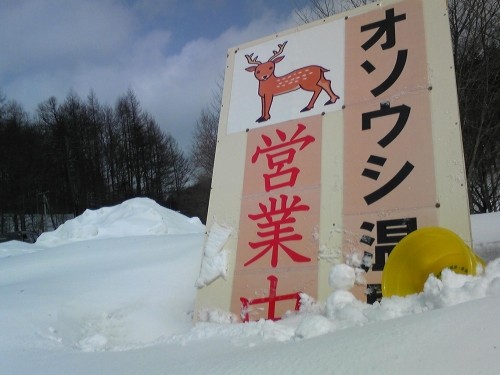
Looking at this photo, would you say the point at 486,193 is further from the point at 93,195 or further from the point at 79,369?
the point at 93,195

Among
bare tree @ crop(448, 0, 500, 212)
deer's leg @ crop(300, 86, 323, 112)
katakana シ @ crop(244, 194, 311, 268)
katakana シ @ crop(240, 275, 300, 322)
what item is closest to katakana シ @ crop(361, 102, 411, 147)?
deer's leg @ crop(300, 86, 323, 112)

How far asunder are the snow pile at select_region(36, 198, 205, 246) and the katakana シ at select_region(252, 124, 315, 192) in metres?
5.75

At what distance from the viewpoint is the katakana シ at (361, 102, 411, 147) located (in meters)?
2.52

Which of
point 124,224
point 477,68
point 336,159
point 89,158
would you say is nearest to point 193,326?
point 336,159

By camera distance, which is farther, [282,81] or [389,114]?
[282,81]

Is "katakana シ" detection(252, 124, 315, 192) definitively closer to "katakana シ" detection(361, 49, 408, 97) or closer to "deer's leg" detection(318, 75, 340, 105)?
"deer's leg" detection(318, 75, 340, 105)

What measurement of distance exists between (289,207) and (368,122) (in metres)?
0.69

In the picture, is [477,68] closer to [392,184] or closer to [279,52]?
[279,52]

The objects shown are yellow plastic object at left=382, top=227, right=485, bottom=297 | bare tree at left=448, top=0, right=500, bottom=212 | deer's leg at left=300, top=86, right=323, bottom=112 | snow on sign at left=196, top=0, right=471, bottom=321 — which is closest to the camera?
yellow plastic object at left=382, top=227, right=485, bottom=297

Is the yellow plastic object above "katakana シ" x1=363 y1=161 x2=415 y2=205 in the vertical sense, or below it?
below

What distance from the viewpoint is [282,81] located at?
3043 millimetres

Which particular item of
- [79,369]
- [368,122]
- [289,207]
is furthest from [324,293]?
[79,369]

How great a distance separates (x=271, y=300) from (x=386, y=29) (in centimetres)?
181

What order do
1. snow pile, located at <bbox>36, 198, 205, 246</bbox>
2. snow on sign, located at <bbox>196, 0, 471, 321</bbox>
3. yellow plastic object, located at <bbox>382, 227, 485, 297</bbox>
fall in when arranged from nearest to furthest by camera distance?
yellow plastic object, located at <bbox>382, 227, 485, 297</bbox>, snow on sign, located at <bbox>196, 0, 471, 321</bbox>, snow pile, located at <bbox>36, 198, 205, 246</bbox>
